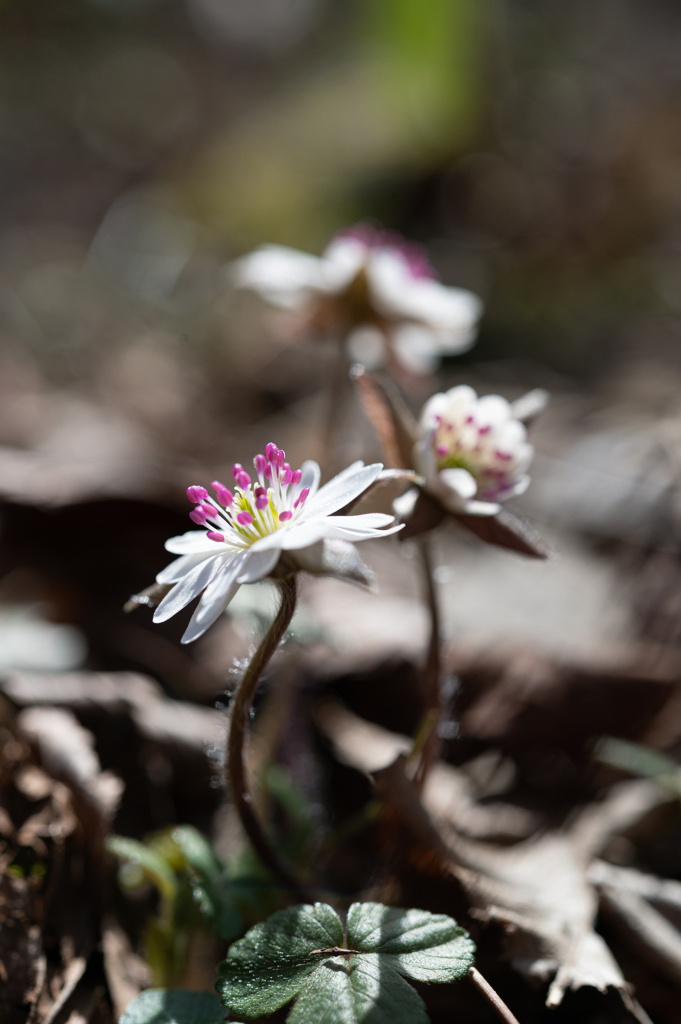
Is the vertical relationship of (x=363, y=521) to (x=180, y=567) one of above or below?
above

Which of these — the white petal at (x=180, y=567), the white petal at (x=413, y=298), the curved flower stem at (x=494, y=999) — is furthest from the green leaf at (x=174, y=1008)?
the white petal at (x=413, y=298)

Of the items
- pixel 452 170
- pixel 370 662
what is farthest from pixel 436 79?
pixel 370 662

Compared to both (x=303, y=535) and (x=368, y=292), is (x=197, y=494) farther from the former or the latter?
(x=368, y=292)

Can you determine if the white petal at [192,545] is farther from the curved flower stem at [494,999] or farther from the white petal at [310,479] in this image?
the curved flower stem at [494,999]

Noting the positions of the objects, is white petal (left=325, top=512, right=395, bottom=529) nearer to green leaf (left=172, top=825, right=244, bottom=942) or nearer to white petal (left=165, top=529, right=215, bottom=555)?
white petal (left=165, top=529, right=215, bottom=555)

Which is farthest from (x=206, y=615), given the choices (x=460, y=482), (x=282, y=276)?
(x=282, y=276)

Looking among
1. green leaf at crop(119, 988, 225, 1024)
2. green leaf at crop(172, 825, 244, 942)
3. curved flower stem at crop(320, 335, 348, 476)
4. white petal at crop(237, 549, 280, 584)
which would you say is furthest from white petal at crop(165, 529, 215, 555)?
curved flower stem at crop(320, 335, 348, 476)

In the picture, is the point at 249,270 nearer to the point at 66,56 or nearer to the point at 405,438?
the point at 405,438
